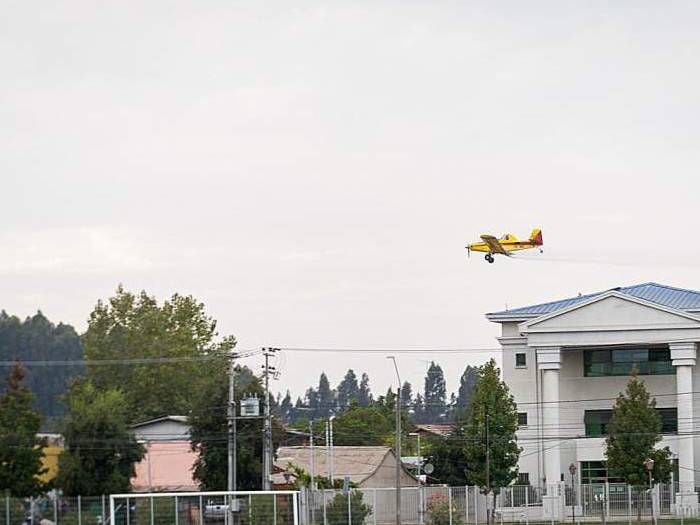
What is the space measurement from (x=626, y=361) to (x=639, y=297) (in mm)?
4175

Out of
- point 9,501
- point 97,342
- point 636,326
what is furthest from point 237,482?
point 97,342

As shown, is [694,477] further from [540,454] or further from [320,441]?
[320,441]

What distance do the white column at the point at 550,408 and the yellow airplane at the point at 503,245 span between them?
15.1m

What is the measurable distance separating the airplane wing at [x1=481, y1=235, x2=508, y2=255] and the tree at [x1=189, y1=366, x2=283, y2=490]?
16.3 m

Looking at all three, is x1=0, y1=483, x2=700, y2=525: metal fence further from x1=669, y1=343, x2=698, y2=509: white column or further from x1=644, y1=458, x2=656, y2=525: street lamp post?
x1=669, y1=343, x2=698, y2=509: white column

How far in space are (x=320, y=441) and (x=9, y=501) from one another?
257ft

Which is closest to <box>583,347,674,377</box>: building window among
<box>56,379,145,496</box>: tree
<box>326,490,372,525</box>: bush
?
<box>326,490,372,525</box>: bush

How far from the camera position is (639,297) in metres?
88.3

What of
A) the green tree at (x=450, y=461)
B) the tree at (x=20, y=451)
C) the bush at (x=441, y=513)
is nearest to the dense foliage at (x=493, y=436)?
the bush at (x=441, y=513)

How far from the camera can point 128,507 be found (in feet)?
193

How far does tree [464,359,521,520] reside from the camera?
263ft

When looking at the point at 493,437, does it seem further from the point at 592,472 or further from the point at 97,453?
the point at 97,453

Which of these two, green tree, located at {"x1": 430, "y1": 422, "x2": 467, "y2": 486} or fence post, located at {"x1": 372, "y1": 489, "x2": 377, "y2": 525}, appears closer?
fence post, located at {"x1": 372, "y1": 489, "x2": 377, "y2": 525}

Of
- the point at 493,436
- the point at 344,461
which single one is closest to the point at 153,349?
the point at 344,461
